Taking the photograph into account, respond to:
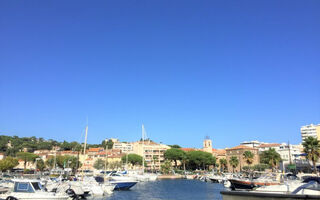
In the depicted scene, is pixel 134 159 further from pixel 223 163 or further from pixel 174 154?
pixel 223 163

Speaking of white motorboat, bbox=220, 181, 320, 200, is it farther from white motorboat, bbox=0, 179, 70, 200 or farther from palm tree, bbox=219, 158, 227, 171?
palm tree, bbox=219, 158, 227, 171

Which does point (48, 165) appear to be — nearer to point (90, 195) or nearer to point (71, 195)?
point (90, 195)

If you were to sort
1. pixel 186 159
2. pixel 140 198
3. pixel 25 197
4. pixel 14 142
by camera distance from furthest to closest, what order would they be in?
pixel 14 142
pixel 186 159
pixel 140 198
pixel 25 197

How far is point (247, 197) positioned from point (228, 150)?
137511mm

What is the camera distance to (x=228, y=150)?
141 m

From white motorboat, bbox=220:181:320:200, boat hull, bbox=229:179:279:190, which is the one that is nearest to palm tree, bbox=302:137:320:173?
boat hull, bbox=229:179:279:190

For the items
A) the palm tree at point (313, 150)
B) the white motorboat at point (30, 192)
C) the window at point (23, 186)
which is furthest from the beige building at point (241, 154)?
the window at point (23, 186)

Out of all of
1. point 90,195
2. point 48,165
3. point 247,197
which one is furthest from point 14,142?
point 247,197

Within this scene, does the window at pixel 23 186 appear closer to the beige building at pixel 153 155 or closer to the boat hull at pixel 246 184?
the boat hull at pixel 246 184

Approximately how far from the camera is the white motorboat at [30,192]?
21.7 meters

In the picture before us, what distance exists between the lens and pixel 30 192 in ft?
72.6

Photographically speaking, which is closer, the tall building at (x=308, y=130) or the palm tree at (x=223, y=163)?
the palm tree at (x=223, y=163)

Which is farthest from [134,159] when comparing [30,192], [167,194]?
[30,192]

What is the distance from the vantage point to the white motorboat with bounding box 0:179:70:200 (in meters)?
21.7
